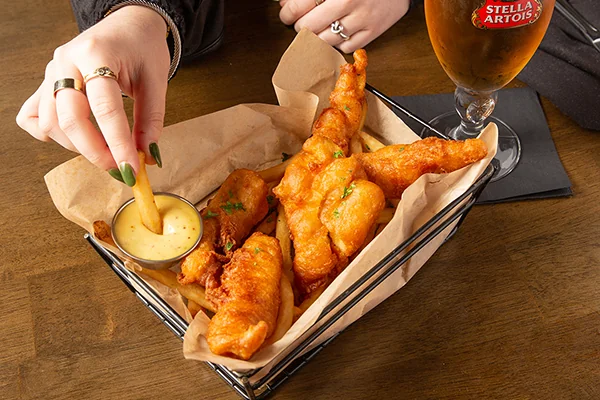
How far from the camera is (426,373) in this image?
1312mm

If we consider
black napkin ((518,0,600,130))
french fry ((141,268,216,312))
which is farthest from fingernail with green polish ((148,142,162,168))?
black napkin ((518,0,600,130))

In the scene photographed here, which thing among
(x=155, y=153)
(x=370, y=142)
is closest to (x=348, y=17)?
(x=370, y=142)

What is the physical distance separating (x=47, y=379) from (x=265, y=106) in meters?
0.81

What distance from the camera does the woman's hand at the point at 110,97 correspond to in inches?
48.4

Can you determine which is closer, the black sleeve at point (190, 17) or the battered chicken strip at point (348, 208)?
the battered chicken strip at point (348, 208)

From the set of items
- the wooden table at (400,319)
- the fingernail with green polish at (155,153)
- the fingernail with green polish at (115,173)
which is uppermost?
the fingernail with green polish at (115,173)

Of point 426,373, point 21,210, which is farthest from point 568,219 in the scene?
point 21,210

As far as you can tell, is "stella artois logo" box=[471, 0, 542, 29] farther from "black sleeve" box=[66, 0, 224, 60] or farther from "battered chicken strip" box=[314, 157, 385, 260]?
"black sleeve" box=[66, 0, 224, 60]

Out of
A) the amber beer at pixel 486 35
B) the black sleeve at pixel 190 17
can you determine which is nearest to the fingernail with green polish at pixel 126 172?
the black sleeve at pixel 190 17

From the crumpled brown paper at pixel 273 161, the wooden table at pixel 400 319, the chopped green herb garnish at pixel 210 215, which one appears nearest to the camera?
the crumpled brown paper at pixel 273 161

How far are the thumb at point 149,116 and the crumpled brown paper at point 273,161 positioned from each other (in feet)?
0.44

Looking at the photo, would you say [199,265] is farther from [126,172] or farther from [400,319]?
[400,319]

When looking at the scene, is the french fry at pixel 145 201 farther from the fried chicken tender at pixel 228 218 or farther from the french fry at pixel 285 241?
the french fry at pixel 285 241

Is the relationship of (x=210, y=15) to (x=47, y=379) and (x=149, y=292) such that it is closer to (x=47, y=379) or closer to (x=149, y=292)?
(x=149, y=292)
